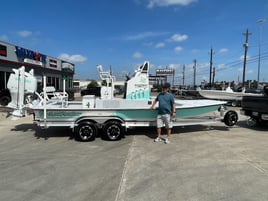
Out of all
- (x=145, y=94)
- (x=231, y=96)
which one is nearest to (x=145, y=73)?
(x=145, y=94)

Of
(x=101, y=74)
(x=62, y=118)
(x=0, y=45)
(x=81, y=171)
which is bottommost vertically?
(x=81, y=171)

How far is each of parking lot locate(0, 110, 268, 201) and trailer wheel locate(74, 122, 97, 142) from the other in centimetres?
28

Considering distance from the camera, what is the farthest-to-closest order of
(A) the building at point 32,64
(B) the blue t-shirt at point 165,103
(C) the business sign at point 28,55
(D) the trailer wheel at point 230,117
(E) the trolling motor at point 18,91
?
1. (C) the business sign at point 28,55
2. (A) the building at point 32,64
3. (D) the trailer wheel at point 230,117
4. (E) the trolling motor at point 18,91
5. (B) the blue t-shirt at point 165,103

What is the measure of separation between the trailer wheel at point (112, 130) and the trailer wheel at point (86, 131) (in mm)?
335

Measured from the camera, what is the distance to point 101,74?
860 cm

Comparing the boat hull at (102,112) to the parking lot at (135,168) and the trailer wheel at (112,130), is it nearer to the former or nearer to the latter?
the trailer wheel at (112,130)

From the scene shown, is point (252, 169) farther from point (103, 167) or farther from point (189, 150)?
point (103, 167)

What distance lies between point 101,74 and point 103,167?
179 inches

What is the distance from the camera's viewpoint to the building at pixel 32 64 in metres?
18.8

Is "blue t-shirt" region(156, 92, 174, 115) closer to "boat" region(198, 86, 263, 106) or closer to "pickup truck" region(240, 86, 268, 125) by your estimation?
"pickup truck" region(240, 86, 268, 125)

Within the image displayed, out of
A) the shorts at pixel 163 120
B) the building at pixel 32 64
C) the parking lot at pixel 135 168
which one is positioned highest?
the building at pixel 32 64

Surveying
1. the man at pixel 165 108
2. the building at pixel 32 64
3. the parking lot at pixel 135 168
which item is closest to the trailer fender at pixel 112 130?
the parking lot at pixel 135 168

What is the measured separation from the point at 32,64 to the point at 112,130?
19758 mm

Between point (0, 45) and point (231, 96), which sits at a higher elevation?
point (0, 45)
